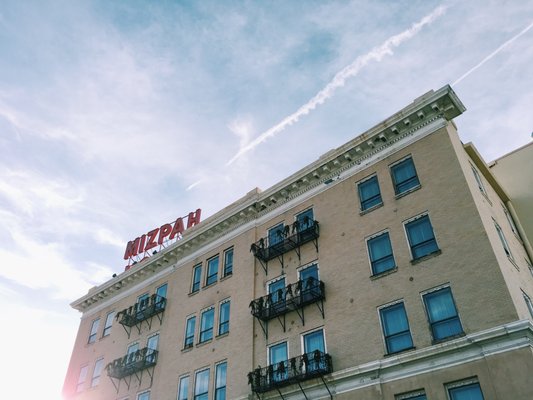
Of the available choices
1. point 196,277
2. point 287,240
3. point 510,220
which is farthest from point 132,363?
point 510,220

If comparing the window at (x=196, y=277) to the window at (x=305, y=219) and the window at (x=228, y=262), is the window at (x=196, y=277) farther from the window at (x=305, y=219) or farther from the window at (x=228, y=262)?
the window at (x=305, y=219)

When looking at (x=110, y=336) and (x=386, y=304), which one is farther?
(x=110, y=336)

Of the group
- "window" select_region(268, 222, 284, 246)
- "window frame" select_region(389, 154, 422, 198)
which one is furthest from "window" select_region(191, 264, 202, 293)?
"window frame" select_region(389, 154, 422, 198)

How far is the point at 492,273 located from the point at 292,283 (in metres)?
10.6

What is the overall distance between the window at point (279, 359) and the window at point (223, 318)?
4.20 meters

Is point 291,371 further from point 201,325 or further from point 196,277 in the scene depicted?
point 196,277

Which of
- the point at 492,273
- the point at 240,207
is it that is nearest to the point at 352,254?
the point at 492,273

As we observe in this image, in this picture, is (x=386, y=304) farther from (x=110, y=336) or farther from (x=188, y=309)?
(x=110, y=336)

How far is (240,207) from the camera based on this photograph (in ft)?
108

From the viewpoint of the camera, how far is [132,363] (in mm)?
32031

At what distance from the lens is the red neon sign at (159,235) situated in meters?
39.3

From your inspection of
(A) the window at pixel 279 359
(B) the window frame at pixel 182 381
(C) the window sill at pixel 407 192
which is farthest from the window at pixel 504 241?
(B) the window frame at pixel 182 381

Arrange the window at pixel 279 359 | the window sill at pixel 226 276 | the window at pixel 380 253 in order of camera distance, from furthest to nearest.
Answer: the window sill at pixel 226 276 < the window at pixel 279 359 < the window at pixel 380 253

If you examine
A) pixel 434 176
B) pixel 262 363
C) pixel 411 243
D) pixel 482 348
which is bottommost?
pixel 482 348
